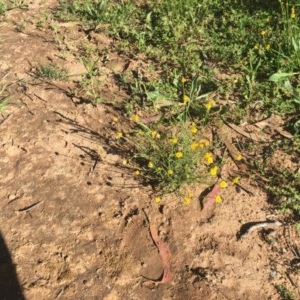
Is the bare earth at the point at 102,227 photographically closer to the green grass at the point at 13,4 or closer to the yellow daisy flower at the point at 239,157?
the yellow daisy flower at the point at 239,157

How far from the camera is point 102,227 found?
3.02 m

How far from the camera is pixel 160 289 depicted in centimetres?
274

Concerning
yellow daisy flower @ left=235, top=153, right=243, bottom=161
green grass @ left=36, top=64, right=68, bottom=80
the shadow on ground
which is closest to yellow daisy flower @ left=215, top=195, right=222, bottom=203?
yellow daisy flower @ left=235, top=153, right=243, bottom=161

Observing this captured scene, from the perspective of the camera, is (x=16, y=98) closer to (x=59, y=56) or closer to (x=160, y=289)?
(x=59, y=56)

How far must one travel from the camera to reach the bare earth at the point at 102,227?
2764 millimetres

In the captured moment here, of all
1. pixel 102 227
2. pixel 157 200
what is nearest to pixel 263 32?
pixel 157 200

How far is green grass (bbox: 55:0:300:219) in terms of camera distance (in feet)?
10.8

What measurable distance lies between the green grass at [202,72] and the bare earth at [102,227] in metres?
0.24

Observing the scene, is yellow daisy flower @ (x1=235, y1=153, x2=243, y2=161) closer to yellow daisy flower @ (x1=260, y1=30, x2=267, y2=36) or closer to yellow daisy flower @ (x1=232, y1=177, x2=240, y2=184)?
yellow daisy flower @ (x1=232, y1=177, x2=240, y2=184)

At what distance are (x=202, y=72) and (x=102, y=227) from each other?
181cm

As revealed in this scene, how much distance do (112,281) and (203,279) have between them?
612mm

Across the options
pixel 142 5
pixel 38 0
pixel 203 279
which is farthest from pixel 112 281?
pixel 38 0

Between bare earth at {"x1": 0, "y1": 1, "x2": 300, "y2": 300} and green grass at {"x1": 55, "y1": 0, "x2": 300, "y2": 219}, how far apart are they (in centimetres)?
24

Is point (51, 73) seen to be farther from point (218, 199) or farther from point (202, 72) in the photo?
point (218, 199)
